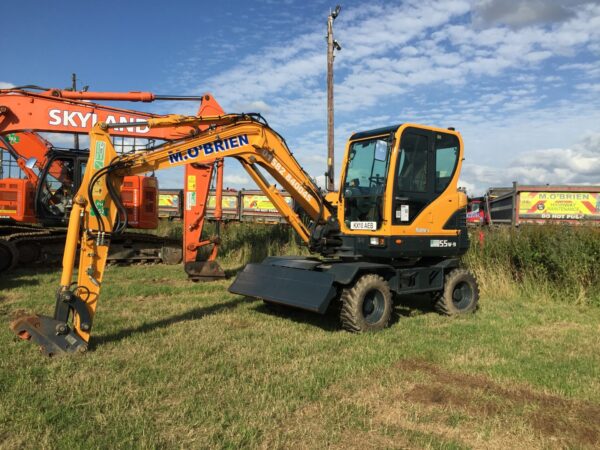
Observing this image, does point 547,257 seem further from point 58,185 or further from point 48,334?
point 58,185

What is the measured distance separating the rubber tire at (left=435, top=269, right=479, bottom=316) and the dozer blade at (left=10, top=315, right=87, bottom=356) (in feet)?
17.7

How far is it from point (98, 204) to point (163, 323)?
2.07 meters

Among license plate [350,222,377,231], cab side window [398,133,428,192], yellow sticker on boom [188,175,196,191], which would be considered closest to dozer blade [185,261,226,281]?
yellow sticker on boom [188,175,196,191]

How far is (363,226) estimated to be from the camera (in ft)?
26.1

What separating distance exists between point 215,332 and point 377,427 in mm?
3218

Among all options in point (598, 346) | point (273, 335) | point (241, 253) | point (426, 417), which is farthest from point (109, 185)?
point (241, 253)

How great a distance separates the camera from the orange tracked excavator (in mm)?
10281

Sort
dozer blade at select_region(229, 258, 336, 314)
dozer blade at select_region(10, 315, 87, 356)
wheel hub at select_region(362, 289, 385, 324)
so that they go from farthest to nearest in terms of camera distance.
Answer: wheel hub at select_region(362, 289, 385, 324) → dozer blade at select_region(229, 258, 336, 314) → dozer blade at select_region(10, 315, 87, 356)

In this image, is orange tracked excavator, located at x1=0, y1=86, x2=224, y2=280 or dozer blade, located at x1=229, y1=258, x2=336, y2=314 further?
orange tracked excavator, located at x1=0, y1=86, x2=224, y2=280

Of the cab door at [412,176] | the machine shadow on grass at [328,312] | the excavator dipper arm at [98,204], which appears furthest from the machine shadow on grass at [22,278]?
the cab door at [412,176]

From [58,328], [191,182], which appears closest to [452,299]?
[58,328]

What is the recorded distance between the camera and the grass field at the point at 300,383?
4109 millimetres

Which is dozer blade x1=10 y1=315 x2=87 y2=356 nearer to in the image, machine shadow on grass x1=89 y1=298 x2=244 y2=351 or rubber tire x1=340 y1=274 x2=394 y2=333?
machine shadow on grass x1=89 y1=298 x2=244 y2=351

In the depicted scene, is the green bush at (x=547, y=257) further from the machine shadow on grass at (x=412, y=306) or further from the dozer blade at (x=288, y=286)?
the dozer blade at (x=288, y=286)
